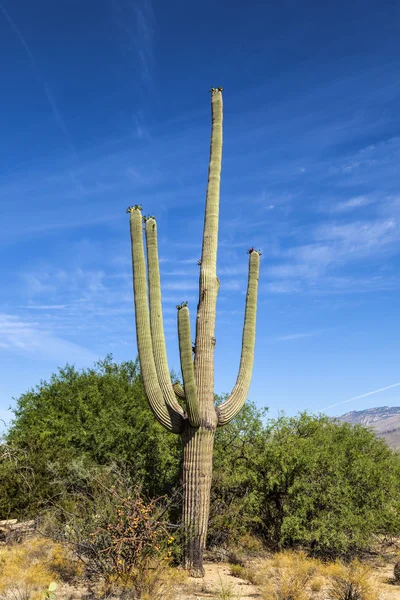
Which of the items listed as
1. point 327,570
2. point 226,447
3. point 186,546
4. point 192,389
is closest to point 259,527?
point 226,447

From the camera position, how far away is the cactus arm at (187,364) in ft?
34.1

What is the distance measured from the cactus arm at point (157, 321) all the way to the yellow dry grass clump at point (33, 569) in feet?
12.3

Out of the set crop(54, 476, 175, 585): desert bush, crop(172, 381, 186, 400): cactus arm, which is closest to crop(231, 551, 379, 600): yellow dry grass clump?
crop(54, 476, 175, 585): desert bush

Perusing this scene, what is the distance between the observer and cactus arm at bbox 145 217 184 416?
11.3 meters

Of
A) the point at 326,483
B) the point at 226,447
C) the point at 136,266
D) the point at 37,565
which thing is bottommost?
the point at 37,565

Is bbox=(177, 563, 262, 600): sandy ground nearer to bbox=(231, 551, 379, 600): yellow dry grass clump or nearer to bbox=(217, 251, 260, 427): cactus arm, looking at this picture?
bbox=(231, 551, 379, 600): yellow dry grass clump

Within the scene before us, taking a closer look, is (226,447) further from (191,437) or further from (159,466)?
(191,437)

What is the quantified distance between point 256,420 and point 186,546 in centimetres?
550

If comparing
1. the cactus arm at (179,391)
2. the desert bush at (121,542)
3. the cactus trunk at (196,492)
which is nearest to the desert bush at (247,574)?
the cactus trunk at (196,492)

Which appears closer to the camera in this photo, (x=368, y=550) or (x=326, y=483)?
(x=326, y=483)

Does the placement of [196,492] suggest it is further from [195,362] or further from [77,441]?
[77,441]

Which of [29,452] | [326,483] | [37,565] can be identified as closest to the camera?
[37,565]

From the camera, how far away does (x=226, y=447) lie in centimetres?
1502

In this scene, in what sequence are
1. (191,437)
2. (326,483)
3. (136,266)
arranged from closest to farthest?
1. (191,437)
2. (136,266)
3. (326,483)
